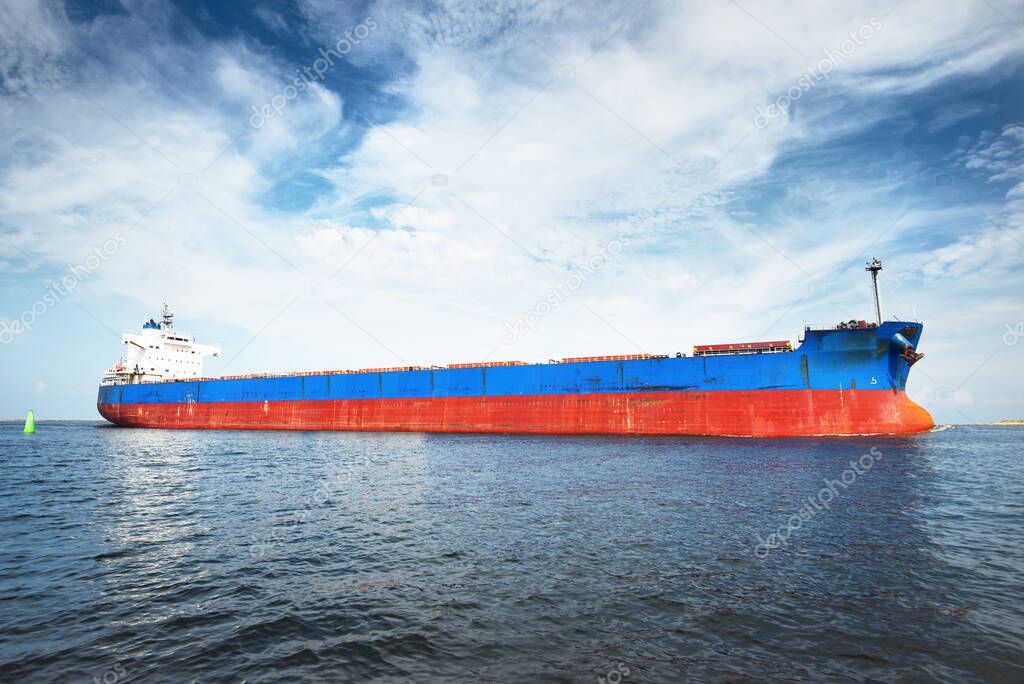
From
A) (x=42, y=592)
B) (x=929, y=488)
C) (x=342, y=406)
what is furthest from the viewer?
(x=342, y=406)

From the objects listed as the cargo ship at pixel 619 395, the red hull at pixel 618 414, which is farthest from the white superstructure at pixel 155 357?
the red hull at pixel 618 414

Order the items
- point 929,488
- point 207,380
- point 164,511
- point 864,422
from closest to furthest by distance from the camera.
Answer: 1. point 164,511
2. point 929,488
3. point 864,422
4. point 207,380

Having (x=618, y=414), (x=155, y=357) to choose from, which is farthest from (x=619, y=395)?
(x=155, y=357)

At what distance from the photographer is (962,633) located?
6.35m

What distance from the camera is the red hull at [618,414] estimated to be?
30.2 meters

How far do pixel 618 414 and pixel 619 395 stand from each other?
1.42m

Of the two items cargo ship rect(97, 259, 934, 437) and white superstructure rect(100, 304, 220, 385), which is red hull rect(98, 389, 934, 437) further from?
white superstructure rect(100, 304, 220, 385)

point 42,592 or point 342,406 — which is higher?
point 342,406

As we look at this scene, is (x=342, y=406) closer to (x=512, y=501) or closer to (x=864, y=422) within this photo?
(x=512, y=501)

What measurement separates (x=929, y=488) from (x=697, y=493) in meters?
8.60

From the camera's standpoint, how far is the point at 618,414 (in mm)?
34938

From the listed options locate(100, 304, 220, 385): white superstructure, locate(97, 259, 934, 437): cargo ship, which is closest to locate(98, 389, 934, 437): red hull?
locate(97, 259, 934, 437): cargo ship

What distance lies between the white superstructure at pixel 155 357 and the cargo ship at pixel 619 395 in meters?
4.72

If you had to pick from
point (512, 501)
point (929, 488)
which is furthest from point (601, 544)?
point (929, 488)
